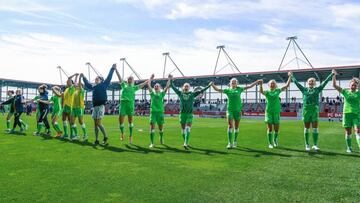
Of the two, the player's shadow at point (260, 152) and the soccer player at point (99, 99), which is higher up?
the soccer player at point (99, 99)

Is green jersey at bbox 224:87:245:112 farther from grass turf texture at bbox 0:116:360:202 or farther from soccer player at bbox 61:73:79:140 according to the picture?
soccer player at bbox 61:73:79:140

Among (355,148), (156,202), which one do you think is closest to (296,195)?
(156,202)

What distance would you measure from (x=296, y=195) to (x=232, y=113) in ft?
21.2

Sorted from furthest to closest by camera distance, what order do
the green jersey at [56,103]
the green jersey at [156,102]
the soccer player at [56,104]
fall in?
the green jersey at [56,103] < the soccer player at [56,104] < the green jersey at [156,102]

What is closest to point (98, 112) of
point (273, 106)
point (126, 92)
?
point (126, 92)

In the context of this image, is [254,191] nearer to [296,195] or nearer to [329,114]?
[296,195]

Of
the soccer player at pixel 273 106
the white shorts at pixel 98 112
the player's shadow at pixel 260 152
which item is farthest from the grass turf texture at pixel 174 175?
the white shorts at pixel 98 112

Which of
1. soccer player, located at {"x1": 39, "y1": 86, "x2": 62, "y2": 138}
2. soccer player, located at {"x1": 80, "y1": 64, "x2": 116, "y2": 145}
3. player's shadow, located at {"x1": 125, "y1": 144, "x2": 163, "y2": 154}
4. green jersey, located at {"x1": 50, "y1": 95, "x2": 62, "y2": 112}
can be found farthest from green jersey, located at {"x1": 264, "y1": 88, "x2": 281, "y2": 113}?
green jersey, located at {"x1": 50, "y1": 95, "x2": 62, "y2": 112}

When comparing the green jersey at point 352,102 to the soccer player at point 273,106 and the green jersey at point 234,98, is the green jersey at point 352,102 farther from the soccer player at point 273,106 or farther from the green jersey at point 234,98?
the green jersey at point 234,98

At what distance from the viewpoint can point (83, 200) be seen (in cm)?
593

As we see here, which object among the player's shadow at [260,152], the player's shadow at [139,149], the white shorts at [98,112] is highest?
the white shorts at [98,112]

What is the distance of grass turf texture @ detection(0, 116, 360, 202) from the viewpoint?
20.5 ft

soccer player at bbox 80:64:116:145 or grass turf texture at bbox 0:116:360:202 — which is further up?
soccer player at bbox 80:64:116:145

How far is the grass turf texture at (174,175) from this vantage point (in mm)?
6254
